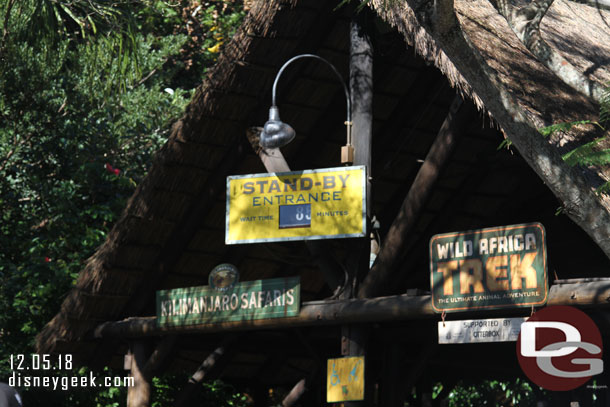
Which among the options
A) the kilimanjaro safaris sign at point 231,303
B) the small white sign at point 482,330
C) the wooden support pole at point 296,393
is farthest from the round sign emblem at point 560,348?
the wooden support pole at point 296,393

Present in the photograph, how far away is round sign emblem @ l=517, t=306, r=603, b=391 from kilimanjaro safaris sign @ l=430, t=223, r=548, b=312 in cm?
18

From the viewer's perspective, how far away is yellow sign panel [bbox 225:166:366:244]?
7.55 metres

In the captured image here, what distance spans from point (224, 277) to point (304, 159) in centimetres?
154

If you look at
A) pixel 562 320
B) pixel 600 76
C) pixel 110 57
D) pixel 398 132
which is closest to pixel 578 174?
pixel 562 320

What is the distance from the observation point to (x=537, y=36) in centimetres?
613

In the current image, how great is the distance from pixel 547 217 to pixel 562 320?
11.7 ft

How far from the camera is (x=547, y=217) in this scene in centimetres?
1009

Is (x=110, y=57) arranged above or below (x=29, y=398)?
above

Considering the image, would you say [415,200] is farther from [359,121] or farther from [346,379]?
[346,379]

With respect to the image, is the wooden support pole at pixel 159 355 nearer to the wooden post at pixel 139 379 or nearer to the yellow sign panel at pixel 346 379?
the wooden post at pixel 139 379

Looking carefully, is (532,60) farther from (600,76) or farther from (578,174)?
(578,174)

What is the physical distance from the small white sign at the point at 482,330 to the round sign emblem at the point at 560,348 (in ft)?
0.23

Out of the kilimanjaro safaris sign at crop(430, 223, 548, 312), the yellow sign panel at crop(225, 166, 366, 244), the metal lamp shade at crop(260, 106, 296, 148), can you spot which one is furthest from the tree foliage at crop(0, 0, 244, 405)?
the kilimanjaro safaris sign at crop(430, 223, 548, 312)

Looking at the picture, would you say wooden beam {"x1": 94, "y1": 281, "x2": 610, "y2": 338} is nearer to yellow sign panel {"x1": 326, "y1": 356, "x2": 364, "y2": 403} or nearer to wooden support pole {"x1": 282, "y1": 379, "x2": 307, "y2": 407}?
yellow sign panel {"x1": 326, "y1": 356, "x2": 364, "y2": 403}
